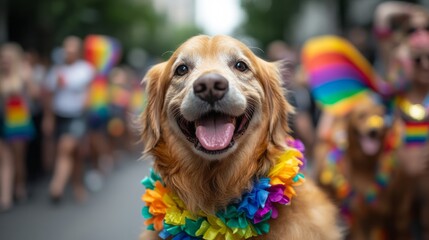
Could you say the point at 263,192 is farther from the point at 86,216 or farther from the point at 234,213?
the point at 86,216

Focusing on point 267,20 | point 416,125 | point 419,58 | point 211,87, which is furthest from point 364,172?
point 267,20

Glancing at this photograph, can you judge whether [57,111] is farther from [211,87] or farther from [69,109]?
[211,87]

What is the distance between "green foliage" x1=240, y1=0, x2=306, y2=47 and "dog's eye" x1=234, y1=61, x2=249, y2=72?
31.2 metres

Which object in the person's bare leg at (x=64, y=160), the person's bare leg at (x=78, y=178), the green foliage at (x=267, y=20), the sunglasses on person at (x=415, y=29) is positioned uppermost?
the sunglasses on person at (x=415, y=29)

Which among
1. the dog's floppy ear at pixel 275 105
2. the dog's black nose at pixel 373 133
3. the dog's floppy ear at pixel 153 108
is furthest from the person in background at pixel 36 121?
the dog's floppy ear at pixel 275 105

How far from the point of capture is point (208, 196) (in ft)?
9.62

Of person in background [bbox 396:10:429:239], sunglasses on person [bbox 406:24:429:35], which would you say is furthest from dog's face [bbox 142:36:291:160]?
sunglasses on person [bbox 406:24:429:35]

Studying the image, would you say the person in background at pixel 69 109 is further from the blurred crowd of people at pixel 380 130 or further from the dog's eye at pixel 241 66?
the dog's eye at pixel 241 66

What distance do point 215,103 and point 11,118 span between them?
19.3ft

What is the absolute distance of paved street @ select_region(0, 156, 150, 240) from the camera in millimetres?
6254

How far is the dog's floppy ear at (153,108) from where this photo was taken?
3.11m

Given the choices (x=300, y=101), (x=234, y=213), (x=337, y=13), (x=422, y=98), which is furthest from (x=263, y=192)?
(x=337, y=13)

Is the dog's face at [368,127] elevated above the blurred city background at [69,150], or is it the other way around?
the dog's face at [368,127]

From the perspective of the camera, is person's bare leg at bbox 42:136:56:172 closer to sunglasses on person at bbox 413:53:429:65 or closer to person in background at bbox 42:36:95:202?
person in background at bbox 42:36:95:202
